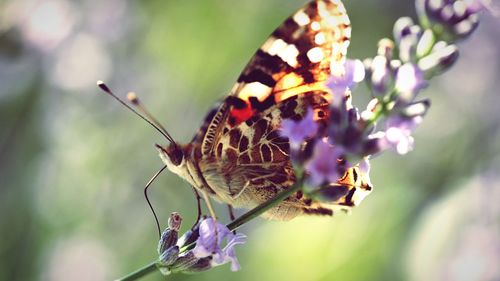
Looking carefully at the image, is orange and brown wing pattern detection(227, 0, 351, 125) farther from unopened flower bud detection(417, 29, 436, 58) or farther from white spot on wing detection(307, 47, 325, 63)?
unopened flower bud detection(417, 29, 436, 58)

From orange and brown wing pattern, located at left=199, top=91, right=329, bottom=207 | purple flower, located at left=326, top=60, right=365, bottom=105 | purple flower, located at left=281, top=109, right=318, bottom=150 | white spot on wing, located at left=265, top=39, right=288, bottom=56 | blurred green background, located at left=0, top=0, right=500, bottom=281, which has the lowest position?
blurred green background, located at left=0, top=0, right=500, bottom=281

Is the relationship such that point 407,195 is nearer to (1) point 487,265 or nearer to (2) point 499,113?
(1) point 487,265

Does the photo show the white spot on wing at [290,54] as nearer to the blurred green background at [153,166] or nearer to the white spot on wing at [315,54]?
the white spot on wing at [315,54]

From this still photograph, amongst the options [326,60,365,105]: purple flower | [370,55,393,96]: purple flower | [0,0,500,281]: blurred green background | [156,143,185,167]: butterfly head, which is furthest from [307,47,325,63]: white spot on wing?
[0,0,500,281]: blurred green background

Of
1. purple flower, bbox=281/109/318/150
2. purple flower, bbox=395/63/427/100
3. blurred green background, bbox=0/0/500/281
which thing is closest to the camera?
purple flower, bbox=395/63/427/100

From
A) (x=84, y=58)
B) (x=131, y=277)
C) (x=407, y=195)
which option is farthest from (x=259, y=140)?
(x=84, y=58)

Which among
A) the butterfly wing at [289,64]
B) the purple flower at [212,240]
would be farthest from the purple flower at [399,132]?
the purple flower at [212,240]
